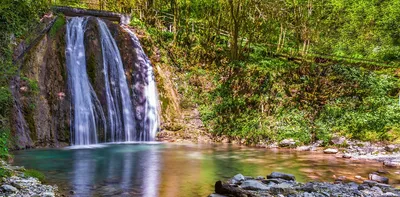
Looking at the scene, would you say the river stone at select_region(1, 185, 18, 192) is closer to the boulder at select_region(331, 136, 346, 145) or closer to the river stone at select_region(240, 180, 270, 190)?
the river stone at select_region(240, 180, 270, 190)

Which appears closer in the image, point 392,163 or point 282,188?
point 282,188

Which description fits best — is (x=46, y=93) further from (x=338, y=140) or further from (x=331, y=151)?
(x=338, y=140)

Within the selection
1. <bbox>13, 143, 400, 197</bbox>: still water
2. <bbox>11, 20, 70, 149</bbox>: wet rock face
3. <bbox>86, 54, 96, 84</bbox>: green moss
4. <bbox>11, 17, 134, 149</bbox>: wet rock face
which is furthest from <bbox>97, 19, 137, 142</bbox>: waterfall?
<bbox>11, 20, 70, 149</bbox>: wet rock face

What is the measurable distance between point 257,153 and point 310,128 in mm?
3437

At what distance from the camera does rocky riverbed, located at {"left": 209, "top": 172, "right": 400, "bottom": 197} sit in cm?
728

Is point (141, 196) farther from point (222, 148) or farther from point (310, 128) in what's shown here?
point (310, 128)

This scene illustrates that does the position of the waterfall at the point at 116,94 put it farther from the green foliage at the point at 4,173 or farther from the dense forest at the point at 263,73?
the green foliage at the point at 4,173

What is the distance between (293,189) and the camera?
25.5ft

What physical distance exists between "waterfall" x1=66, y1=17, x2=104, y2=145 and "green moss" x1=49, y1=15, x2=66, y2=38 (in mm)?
308

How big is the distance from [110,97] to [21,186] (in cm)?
1058

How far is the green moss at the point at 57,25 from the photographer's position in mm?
16891

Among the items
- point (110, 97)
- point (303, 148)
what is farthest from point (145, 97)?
point (303, 148)

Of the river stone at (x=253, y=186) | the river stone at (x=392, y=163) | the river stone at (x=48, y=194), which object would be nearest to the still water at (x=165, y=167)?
the river stone at (x=392, y=163)

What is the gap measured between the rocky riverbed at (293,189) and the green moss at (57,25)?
1184cm
